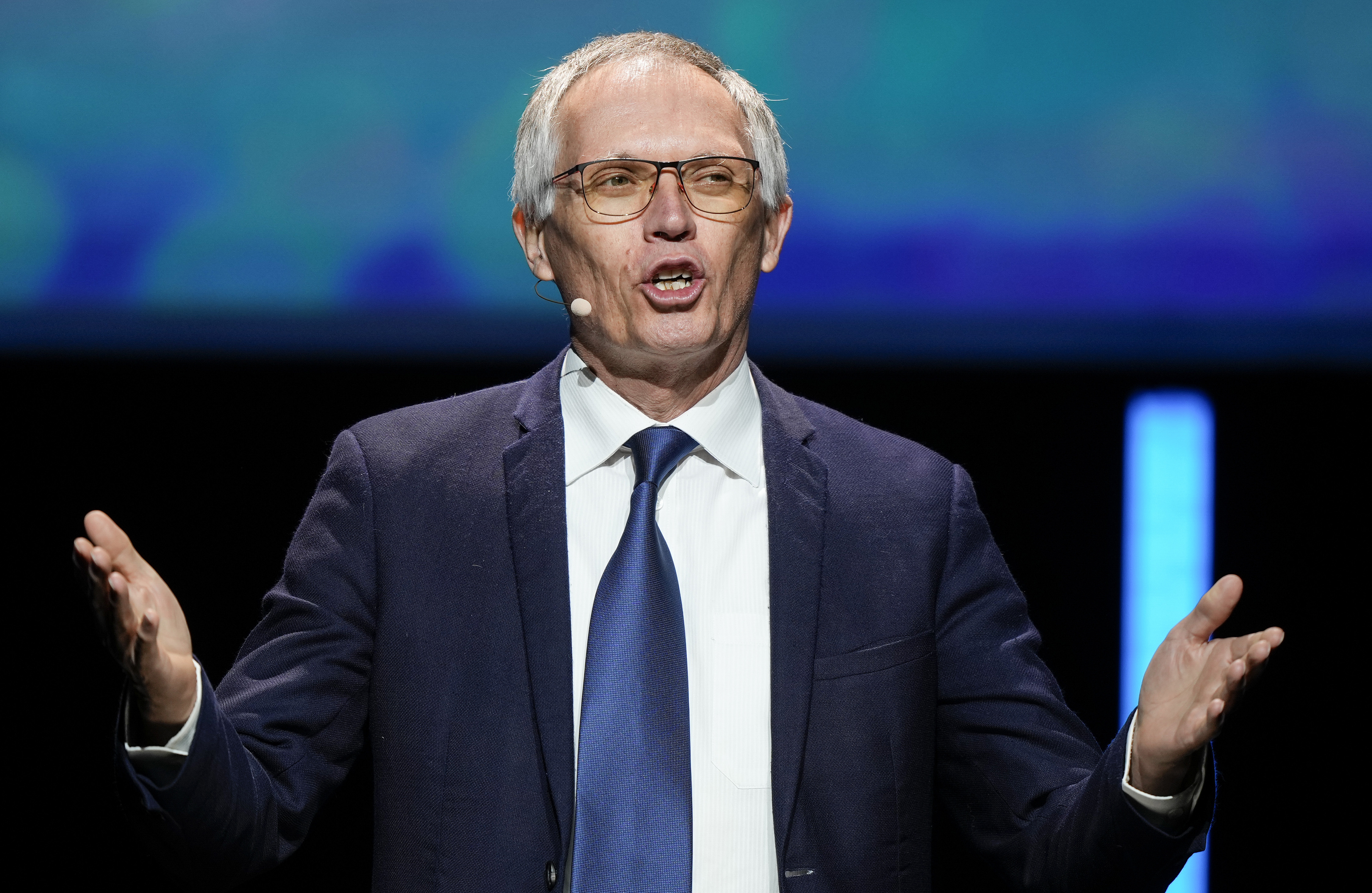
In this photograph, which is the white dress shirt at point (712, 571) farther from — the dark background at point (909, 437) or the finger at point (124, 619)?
the dark background at point (909, 437)

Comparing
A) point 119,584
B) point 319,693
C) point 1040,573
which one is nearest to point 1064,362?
point 1040,573

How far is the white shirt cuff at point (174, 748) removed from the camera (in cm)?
127

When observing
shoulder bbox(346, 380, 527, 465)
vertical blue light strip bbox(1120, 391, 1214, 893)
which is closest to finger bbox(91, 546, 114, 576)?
shoulder bbox(346, 380, 527, 465)

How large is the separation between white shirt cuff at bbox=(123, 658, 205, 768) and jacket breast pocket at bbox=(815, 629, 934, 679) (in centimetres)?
66

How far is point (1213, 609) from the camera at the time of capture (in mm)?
1315

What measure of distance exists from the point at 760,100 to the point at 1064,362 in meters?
1.09

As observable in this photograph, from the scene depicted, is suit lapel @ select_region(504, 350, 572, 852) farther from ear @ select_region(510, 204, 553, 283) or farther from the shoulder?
ear @ select_region(510, 204, 553, 283)

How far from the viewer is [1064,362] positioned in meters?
2.58

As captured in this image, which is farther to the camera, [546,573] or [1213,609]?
[546,573]

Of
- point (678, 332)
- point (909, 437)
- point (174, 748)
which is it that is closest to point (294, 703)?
point (174, 748)

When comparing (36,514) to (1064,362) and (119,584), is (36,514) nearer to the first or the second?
(119,584)

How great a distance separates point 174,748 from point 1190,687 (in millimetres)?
986

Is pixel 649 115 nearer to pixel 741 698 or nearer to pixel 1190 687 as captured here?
pixel 741 698

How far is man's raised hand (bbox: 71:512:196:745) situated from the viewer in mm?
1184
